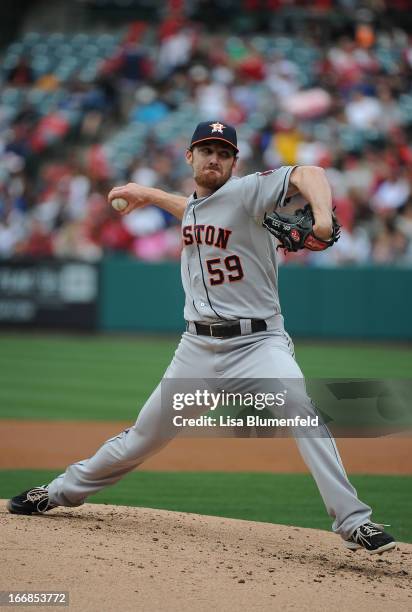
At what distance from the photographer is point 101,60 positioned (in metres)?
19.1

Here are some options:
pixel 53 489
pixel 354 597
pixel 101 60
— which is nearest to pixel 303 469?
pixel 53 489

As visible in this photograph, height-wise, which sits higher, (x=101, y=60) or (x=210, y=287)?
(x=101, y=60)

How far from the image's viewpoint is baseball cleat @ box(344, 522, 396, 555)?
397cm

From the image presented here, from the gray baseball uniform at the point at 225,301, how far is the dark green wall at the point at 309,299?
10081 mm

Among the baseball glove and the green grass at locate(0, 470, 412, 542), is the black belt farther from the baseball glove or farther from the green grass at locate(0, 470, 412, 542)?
the green grass at locate(0, 470, 412, 542)

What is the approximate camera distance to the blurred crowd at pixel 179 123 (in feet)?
49.9

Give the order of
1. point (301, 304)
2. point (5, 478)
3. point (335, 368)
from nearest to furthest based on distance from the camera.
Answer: point (5, 478) → point (335, 368) → point (301, 304)

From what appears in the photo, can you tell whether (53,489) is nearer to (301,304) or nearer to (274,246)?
(274,246)

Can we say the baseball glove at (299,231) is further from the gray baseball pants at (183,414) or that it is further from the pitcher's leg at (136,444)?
the pitcher's leg at (136,444)

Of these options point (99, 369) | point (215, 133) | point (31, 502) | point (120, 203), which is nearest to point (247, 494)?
point (31, 502)

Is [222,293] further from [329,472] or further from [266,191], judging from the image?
[329,472]

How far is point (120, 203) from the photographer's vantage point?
502 cm

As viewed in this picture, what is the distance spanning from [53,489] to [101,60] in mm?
15347

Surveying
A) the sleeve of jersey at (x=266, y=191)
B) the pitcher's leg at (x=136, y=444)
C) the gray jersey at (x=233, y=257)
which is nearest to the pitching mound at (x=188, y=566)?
the pitcher's leg at (x=136, y=444)
